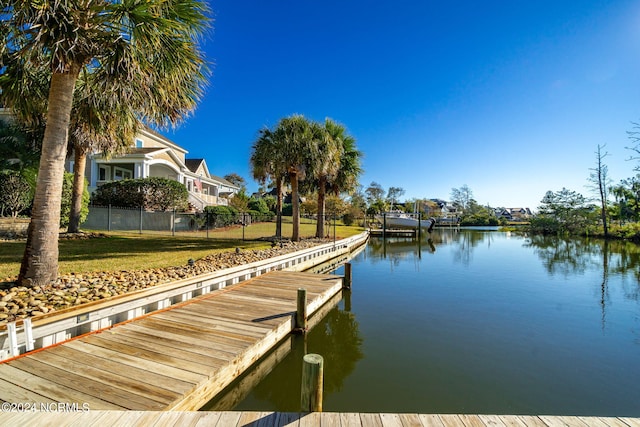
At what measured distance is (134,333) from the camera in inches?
172

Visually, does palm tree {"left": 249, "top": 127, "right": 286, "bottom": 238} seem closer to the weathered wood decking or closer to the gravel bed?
the gravel bed

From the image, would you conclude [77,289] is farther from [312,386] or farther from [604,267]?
[604,267]

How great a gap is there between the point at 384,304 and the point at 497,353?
331cm

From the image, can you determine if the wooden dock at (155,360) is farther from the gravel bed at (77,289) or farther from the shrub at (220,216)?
the shrub at (220,216)

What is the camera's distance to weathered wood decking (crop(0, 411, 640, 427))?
8.23 ft

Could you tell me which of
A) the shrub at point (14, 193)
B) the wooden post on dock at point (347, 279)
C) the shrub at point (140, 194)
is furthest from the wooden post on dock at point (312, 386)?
the shrub at point (140, 194)

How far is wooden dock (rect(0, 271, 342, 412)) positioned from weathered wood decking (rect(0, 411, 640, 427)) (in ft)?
0.52

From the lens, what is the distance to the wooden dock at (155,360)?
287 centimetres

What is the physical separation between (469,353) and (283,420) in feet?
13.3

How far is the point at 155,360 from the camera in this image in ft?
11.8

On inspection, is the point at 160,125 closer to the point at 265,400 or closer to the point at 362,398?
the point at 265,400

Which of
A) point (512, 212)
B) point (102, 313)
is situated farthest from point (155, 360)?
point (512, 212)

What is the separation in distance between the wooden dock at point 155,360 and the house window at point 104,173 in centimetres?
2283

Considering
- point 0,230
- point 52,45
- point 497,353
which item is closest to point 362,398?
point 497,353
